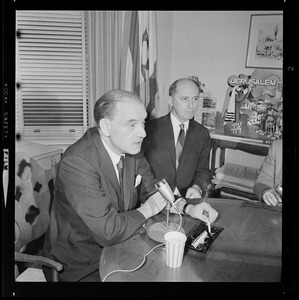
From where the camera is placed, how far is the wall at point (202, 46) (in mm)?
1530

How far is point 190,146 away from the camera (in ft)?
5.26

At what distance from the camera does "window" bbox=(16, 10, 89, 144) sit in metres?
1.50

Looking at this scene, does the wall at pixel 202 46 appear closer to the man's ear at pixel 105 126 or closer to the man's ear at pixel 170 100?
the man's ear at pixel 170 100

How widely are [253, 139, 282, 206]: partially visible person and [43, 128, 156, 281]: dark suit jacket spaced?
53 cm

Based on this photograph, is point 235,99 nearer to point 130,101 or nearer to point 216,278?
point 130,101

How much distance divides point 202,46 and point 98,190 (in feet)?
2.66

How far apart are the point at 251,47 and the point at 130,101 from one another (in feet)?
2.03

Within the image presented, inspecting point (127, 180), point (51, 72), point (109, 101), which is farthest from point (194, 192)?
point (51, 72)

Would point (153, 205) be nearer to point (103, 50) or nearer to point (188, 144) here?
point (188, 144)

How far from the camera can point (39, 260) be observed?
137 centimetres

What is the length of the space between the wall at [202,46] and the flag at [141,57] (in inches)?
1.3

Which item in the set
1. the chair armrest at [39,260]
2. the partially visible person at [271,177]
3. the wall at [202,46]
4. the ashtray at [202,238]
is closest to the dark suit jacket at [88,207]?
the chair armrest at [39,260]
